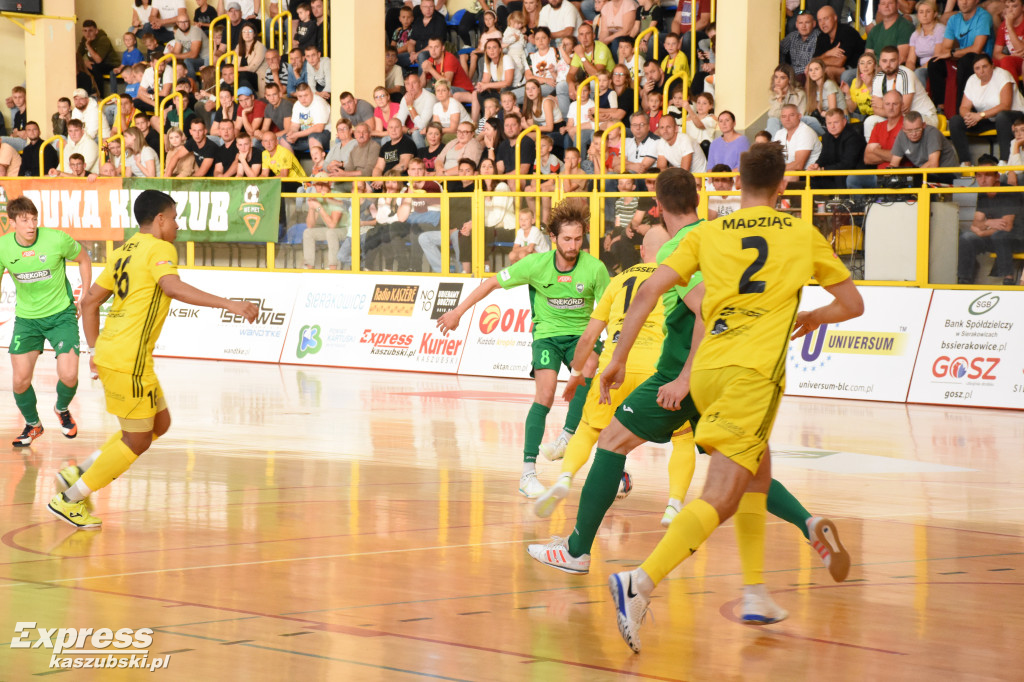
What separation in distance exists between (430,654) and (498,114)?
54.5ft

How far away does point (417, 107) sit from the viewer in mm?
21734

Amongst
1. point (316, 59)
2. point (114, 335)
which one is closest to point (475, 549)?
point (114, 335)

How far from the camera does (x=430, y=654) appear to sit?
501cm

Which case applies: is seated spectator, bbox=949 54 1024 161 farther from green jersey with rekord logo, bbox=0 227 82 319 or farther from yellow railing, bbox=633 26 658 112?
green jersey with rekord logo, bbox=0 227 82 319

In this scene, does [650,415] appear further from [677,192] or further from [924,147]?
[924,147]

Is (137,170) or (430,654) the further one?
(137,170)

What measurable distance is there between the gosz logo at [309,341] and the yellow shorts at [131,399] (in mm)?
11927

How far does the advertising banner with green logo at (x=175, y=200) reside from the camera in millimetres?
20844

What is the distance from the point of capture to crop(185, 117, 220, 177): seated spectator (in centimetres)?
2236

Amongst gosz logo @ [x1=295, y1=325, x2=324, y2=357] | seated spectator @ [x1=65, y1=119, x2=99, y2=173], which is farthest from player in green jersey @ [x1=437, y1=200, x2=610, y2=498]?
seated spectator @ [x1=65, y1=119, x2=99, y2=173]

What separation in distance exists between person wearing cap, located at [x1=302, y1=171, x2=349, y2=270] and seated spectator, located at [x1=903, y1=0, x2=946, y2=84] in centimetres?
855

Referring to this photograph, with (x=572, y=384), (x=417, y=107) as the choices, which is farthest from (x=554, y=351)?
(x=417, y=107)

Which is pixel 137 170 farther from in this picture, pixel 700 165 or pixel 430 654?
pixel 430 654

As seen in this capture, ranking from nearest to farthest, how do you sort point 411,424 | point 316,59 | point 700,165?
point 411,424
point 700,165
point 316,59
